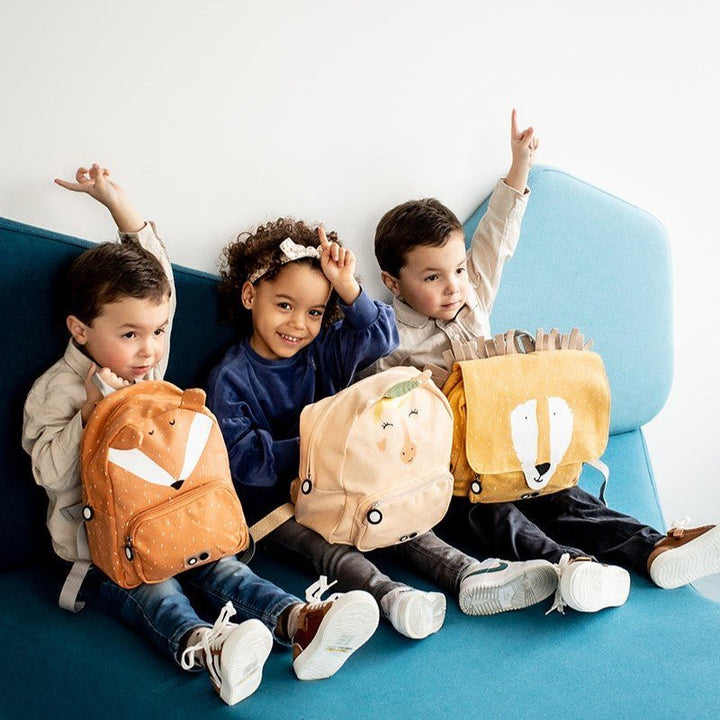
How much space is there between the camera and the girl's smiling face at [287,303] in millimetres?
1578

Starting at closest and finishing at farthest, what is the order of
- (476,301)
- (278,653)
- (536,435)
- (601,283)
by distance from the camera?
(278,653), (536,435), (476,301), (601,283)

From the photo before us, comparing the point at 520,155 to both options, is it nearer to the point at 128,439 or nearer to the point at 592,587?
the point at 592,587

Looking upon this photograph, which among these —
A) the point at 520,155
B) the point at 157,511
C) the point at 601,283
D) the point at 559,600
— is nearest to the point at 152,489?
the point at 157,511

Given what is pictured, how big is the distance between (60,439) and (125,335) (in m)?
0.18

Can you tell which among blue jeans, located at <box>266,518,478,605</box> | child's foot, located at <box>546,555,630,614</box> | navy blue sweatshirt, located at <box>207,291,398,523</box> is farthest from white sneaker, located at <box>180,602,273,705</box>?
child's foot, located at <box>546,555,630,614</box>

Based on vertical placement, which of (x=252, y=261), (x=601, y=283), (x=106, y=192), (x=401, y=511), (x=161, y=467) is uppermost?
(x=106, y=192)

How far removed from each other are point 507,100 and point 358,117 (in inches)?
16.2

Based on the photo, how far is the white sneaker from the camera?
115 cm

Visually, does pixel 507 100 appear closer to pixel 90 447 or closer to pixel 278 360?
pixel 278 360

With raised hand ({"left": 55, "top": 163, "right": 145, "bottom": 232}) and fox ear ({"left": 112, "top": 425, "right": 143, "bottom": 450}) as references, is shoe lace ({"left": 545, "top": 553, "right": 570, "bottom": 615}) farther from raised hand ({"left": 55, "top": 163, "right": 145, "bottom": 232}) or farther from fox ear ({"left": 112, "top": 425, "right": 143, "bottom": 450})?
raised hand ({"left": 55, "top": 163, "right": 145, "bottom": 232})

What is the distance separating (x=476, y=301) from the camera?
6.10 ft

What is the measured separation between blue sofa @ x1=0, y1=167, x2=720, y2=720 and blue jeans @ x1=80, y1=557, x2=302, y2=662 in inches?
1.0

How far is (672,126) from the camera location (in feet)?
7.67

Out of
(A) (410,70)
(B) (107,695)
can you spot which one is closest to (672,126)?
(A) (410,70)
